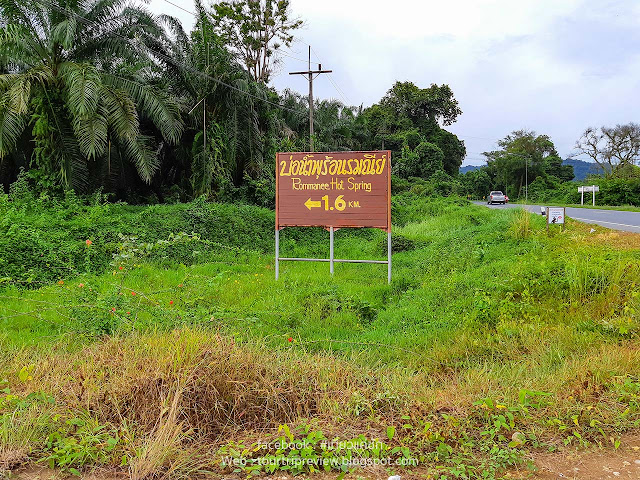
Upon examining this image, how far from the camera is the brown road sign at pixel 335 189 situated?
9.48 meters

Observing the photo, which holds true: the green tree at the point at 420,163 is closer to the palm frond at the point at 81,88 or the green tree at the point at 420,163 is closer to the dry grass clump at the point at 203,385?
the palm frond at the point at 81,88

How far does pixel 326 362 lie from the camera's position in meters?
4.19

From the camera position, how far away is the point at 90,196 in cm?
1350

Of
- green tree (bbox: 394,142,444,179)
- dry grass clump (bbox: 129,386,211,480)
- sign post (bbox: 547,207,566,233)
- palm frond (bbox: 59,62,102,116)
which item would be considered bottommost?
dry grass clump (bbox: 129,386,211,480)

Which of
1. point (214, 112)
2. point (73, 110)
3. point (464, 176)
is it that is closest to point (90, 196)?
point (73, 110)

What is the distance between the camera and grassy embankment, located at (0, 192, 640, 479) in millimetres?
2986

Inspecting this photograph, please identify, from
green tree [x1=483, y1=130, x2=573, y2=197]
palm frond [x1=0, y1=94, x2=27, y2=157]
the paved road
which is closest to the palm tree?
palm frond [x1=0, y1=94, x2=27, y2=157]

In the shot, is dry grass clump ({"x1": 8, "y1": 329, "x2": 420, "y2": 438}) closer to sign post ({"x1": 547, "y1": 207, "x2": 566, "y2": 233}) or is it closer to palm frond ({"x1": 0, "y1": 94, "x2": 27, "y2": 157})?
sign post ({"x1": 547, "y1": 207, "x2": 566, "y2": 233})

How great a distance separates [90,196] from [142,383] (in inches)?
460

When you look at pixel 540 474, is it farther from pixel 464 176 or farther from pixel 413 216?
pixel 464 176

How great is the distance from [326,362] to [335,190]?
588 centimetres

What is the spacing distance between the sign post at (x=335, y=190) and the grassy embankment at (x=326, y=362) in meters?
1.27

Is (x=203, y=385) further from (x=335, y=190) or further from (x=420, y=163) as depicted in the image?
(x=420, y=163)

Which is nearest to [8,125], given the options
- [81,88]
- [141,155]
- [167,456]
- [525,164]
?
[81,88]
